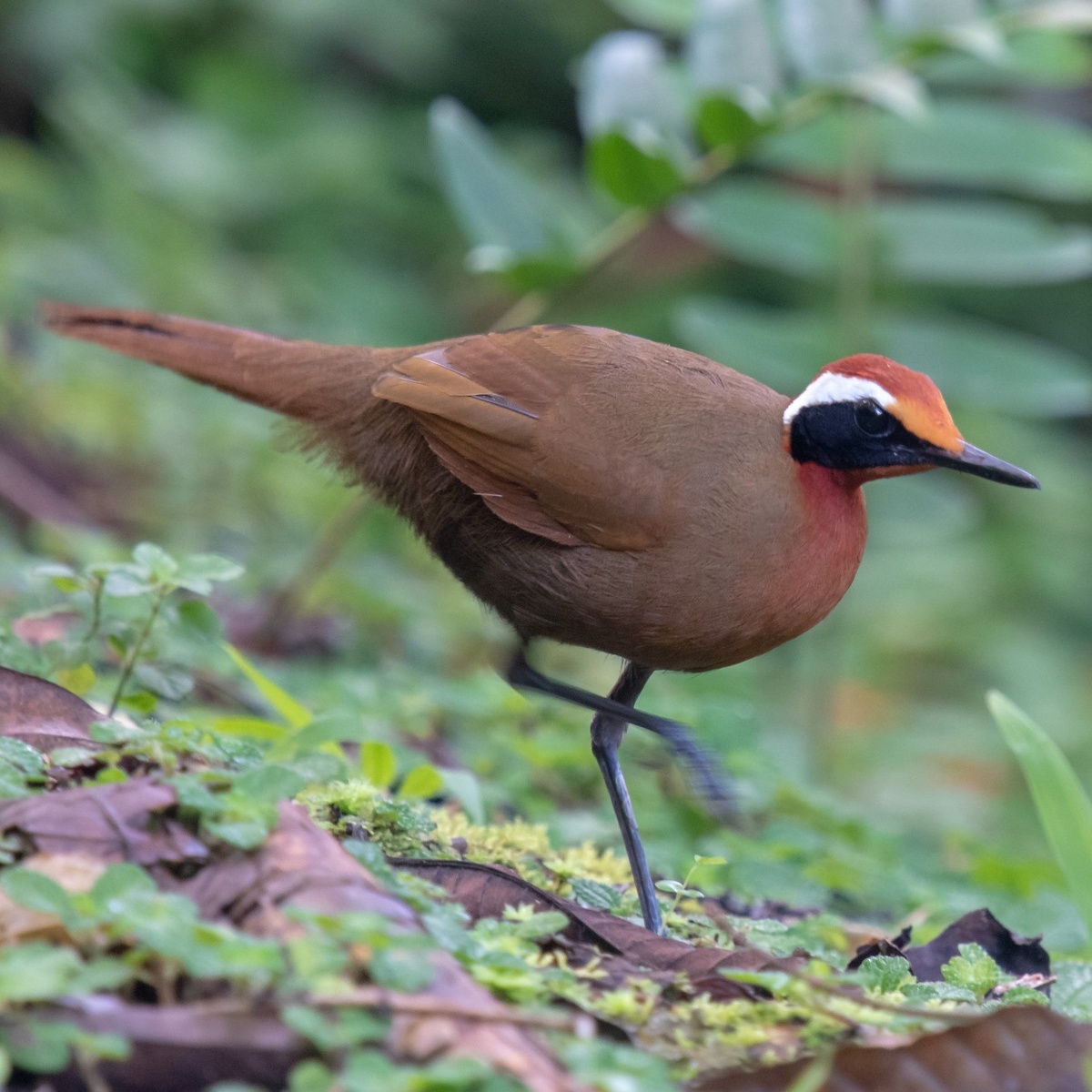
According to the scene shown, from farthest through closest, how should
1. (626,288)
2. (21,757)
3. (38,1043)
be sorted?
(626,288) → (21,757) → (38,1043)

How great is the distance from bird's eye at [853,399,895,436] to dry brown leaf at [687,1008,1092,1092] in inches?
53.2

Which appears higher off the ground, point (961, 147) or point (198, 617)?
point (961, 147)

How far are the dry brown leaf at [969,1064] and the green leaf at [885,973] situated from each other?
1.05ft

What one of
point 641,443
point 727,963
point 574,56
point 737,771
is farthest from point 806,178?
point 727,963

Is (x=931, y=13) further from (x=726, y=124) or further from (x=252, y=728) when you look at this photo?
(x=252, y=728)

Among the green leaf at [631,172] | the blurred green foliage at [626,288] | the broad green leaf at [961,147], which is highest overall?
the broad green leaf at [961,147]

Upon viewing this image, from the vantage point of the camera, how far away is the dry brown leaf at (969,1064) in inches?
74.0

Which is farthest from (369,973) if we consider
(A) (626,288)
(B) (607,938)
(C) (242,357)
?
(A) (626,288)

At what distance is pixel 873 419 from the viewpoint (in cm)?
302

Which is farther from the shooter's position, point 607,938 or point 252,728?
point 252,728

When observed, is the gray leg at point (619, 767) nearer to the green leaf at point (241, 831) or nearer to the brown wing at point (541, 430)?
the brown wing at point (541, 430)

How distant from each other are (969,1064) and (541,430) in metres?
1.58

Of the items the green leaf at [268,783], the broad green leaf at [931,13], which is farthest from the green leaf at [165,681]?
the broad green leaf at [931,13]

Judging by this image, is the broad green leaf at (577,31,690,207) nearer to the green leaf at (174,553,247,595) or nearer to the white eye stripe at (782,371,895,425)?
the white eye stripe at (782,371,895,425)
